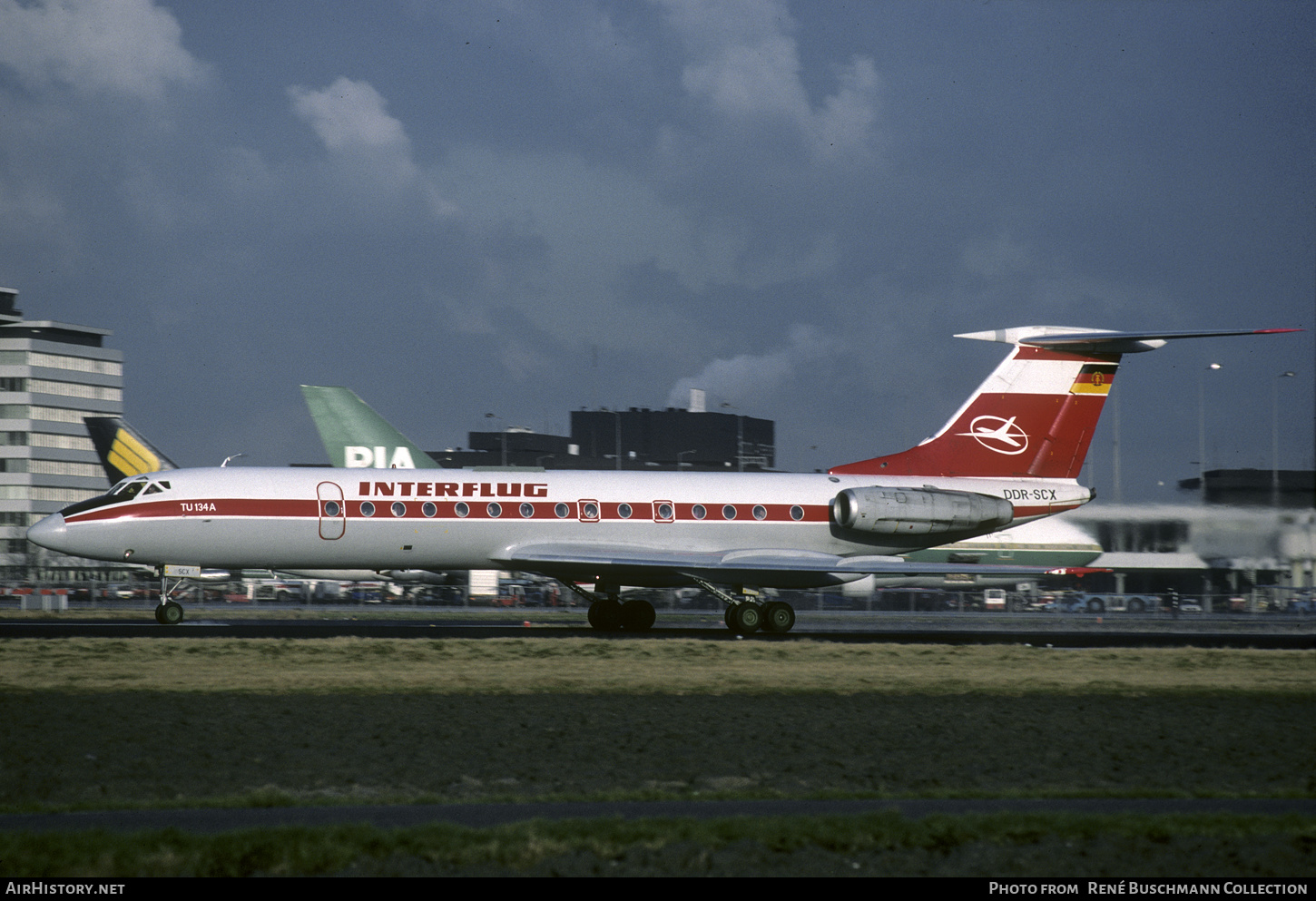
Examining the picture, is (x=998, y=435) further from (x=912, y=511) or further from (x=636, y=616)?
(x=636, y=616)

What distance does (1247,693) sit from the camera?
18.3 metres

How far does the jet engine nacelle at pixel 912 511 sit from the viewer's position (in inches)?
1198

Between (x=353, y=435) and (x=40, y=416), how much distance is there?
315 ft

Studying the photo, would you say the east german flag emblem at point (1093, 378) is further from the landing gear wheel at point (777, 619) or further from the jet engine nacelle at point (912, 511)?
the landing gear wheel at point (777, 619)

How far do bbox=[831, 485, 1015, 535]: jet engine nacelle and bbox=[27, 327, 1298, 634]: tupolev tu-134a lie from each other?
0.13ft

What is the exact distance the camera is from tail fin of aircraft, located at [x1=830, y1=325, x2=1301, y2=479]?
32.7 m

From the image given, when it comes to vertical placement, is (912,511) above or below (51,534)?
above

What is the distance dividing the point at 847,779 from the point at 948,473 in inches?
876

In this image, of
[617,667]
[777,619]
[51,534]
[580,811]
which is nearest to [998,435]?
[777,619]

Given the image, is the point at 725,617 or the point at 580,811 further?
the point at 725,617

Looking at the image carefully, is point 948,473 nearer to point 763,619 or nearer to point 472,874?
point 763,619

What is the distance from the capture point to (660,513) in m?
29.9

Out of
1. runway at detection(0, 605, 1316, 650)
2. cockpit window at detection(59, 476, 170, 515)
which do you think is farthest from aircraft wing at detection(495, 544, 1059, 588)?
cockpit window at detection(59, 476, 170, 515)
